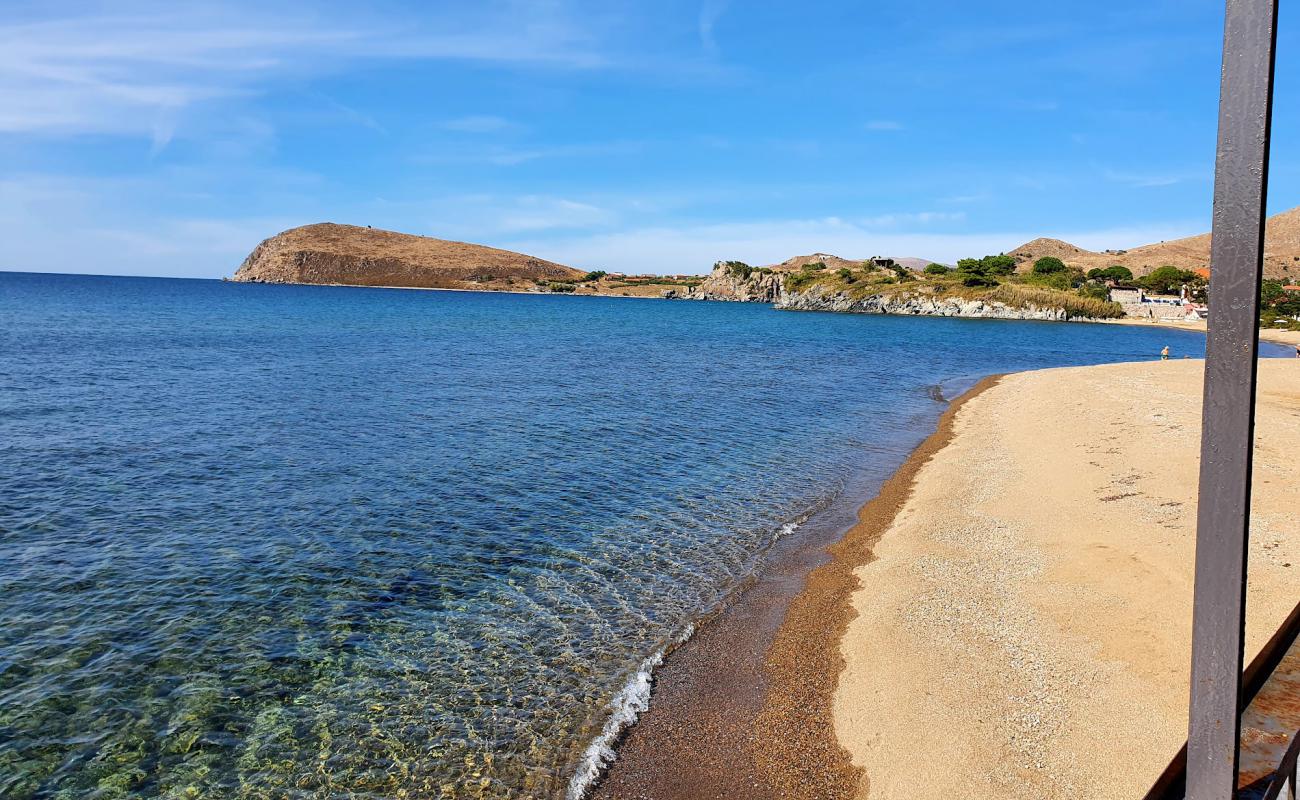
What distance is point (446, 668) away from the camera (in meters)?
10.1

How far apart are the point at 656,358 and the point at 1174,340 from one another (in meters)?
63.9

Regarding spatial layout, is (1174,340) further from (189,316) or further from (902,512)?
(189,316)

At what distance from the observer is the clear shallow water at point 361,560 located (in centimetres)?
839

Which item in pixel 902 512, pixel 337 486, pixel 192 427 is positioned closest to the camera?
pixel 902 512

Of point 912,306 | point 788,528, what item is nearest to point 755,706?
point 788,528

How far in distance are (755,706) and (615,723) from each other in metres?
1.85

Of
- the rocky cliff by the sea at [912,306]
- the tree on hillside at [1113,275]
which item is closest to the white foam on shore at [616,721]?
the rocky cliff by the sea at [912,306]

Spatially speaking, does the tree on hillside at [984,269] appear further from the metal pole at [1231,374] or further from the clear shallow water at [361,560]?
the metal pole at [1231,374]

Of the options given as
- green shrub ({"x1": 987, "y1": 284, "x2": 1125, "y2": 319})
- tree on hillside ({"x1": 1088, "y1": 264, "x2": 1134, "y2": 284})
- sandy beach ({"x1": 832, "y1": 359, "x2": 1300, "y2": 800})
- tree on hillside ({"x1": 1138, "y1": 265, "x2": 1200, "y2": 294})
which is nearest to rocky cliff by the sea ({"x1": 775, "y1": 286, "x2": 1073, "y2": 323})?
green shrub ({"x1": 987, "y1": 284, "x2": 1125, "y2": 319})

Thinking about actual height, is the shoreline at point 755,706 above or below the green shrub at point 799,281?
below

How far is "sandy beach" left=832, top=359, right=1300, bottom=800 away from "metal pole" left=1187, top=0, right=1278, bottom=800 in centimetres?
454

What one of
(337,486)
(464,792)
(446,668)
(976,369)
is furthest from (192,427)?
(976,369)

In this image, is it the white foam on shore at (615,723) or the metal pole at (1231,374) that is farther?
the white foam on shore at (615,723)

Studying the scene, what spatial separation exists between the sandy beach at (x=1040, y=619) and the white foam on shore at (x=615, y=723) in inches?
98.9
